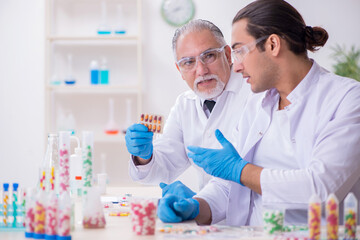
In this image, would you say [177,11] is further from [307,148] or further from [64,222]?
[64,222]

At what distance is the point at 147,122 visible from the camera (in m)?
2.14

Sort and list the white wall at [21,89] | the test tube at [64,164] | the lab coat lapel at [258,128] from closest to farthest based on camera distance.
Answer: the test tube at [64,164]
the lab coat lapel at [258,128]
the white wall at [21,89]

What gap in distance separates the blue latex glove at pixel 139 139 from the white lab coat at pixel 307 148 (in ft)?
1.09

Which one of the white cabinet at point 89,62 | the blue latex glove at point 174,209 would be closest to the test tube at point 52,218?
the blue latex glove at point 174,209

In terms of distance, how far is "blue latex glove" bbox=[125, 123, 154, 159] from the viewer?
2.18 metres

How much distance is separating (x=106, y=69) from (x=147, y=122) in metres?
2.44

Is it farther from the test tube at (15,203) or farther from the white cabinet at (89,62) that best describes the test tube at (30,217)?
the white cabinet at (89,62)

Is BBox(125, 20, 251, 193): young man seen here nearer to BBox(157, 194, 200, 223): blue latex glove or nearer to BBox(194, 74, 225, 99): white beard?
BBox(194, 74, 225, 99): white beard

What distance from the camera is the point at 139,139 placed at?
222cm

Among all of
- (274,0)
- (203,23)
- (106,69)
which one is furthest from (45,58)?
(274,0)

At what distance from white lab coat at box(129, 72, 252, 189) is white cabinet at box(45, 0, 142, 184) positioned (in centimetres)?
195

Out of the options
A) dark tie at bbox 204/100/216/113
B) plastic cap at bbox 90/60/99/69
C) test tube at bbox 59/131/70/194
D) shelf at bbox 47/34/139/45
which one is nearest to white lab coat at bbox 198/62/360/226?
dark tie at bbox 204/100/216/113

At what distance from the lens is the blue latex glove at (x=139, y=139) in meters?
2.18

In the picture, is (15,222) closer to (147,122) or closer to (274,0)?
(147,122)
